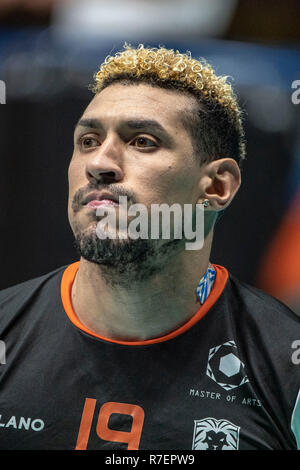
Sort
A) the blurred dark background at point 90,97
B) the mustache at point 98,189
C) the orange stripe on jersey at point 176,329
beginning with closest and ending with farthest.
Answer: the mustache at point 98,189 < the orange stripe on jersey at point 176,329 < the blurred dark background at point 90,97

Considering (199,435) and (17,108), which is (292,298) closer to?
(199,435)

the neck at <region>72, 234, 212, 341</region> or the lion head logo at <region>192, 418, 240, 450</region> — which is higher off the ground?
the neck at <region>72, 234, 212, 341</region>

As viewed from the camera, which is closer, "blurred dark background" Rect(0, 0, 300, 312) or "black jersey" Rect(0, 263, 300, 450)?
"black jersey" Rect(0, 263, 300, 450)

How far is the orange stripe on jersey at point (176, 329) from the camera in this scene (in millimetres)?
1638

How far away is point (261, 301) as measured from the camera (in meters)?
1.75

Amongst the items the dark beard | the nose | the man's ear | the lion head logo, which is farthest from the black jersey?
the nose

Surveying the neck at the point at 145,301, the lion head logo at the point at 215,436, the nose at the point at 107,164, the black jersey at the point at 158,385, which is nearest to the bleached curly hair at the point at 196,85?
the nose at the point at 107,164

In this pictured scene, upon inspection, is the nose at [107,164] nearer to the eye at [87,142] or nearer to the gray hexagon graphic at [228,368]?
the eye at [87,142]

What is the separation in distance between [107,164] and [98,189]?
8cm

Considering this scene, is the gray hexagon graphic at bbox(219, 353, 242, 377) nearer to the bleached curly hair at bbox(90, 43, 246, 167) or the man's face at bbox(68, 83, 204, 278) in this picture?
the man's face at bbox(68, 83, 204, 278)

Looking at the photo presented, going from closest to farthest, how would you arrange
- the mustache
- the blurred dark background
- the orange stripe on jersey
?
the mustache < the orange stripe on jersey < the blurred dark background

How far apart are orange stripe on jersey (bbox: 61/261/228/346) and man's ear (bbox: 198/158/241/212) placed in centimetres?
24

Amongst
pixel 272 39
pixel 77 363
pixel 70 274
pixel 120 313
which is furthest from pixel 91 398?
pixel 272 39

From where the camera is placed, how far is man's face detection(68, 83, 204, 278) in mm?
1534
